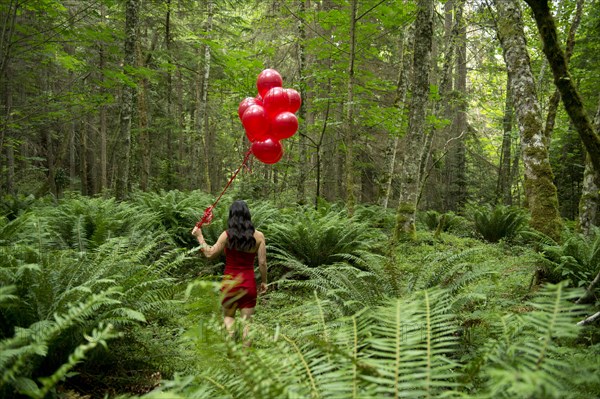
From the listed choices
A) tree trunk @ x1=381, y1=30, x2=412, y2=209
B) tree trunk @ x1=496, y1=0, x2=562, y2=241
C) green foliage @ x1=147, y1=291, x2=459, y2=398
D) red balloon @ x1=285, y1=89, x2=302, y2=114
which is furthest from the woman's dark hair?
tree trunk @ x1=381, y1=30, x2=412, y2=209

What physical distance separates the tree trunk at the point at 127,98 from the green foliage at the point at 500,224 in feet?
28.7

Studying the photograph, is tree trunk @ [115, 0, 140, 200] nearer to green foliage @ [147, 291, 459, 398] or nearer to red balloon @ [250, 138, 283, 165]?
red balloon @ [250, 138, 283, 165]

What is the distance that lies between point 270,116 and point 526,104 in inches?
134

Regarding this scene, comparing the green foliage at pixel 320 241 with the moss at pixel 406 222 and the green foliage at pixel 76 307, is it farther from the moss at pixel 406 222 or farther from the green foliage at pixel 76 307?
the green foliage at pixel 76 307

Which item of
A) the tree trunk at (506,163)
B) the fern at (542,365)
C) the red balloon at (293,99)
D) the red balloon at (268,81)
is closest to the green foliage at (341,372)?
the fern at (542,365)

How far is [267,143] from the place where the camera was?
4.89 meters

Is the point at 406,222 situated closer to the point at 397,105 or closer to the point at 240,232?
the point at 397,105

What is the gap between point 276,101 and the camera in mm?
4660

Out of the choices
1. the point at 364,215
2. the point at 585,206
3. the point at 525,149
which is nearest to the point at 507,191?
the point at 364,215

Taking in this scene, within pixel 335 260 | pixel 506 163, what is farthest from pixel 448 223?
pixel 506 163

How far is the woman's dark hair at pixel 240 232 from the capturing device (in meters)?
3.94

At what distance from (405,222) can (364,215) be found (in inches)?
81.6

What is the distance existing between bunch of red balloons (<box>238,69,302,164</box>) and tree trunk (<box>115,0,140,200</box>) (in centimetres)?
390

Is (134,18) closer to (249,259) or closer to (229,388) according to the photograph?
(249,259)
